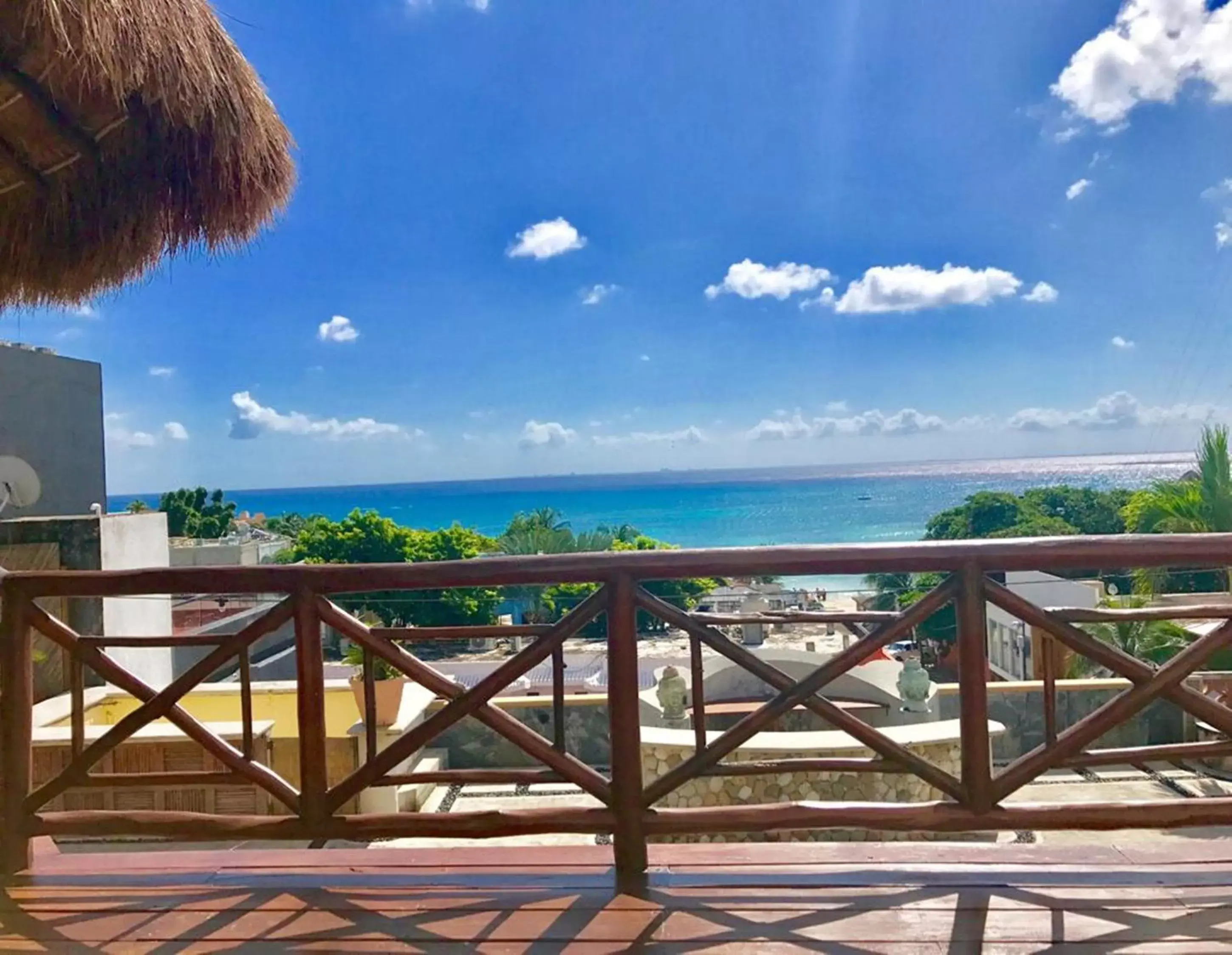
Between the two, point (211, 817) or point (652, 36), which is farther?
point (652, 36)

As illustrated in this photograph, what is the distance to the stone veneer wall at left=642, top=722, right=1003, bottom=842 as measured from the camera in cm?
486

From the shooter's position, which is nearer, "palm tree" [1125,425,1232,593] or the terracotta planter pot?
the terracotta planter pot

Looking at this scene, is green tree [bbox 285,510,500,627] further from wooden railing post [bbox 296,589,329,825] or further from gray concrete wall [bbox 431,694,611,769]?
wooden railing post [bbox 296,589,329,825]

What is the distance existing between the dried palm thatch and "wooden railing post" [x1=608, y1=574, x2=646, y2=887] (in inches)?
62.6

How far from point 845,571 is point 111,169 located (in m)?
2.26

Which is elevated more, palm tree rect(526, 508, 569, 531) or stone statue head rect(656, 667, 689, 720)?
palm tree rect(526, 508, 569, 531)

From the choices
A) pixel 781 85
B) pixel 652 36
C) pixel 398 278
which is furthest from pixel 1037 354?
pixel 398 278

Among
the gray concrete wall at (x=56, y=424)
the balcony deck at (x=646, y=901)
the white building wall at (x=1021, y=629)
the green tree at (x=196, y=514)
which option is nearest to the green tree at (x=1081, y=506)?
the white building wall at (x=1021, y=629)

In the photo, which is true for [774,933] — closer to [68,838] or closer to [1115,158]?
[68,838]

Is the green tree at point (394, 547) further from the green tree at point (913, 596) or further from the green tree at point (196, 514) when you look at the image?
the green tree at point (196, 514)

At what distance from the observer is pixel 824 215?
3066 inches

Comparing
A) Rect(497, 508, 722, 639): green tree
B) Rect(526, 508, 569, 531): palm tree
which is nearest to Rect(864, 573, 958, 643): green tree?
Rect(497, 508, 722, 639): green tree

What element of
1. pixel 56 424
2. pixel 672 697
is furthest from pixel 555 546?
pixel 672 697

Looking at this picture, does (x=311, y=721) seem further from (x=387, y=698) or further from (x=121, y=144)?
(x=387, y=698)
